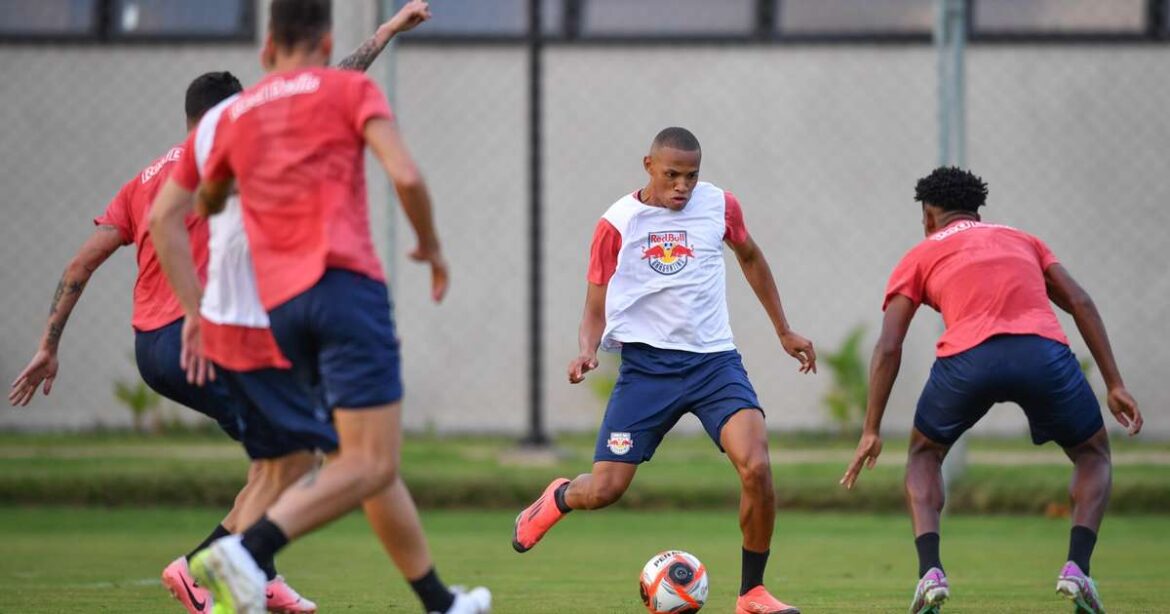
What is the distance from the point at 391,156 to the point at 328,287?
Result: 1.45ft

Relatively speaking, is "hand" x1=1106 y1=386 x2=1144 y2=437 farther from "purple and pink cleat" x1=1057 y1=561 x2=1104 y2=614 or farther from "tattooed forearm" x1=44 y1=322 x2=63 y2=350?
"tattooed forearm" x1=44 y1=322 x2=63 y2=350

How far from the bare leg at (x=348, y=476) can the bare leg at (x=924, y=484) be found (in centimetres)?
258

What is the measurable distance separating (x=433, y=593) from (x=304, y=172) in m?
1.38

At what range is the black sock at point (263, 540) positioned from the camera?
477cm

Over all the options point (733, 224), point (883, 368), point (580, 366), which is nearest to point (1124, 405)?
point (883, 368)

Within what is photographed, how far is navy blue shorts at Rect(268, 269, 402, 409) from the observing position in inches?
191

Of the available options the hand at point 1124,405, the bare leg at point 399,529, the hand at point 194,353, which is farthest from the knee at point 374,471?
the hand at point 1124,405

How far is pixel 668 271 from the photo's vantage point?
6977mm

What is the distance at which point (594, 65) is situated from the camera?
13.0 metres

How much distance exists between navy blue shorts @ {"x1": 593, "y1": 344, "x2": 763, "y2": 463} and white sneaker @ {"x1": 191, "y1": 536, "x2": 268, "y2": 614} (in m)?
2.48

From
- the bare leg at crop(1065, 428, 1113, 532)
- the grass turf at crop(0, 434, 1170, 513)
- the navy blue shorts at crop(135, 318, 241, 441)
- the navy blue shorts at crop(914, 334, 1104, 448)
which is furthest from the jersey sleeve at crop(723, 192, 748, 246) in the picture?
the grass turf at crop(0, 434, 1170, 513)

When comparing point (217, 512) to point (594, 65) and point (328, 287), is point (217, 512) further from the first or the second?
point (328, 287)

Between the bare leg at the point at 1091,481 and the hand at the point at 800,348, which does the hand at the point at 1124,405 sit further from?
the hand at the point at 800,348

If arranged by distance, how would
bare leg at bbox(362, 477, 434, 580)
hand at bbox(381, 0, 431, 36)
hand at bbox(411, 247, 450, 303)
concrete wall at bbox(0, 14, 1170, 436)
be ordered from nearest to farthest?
hand at bbox(411, 247, 450, 303)
bare leg at bbox(362, 477, 434, 580)
hand at bbox(381, 0, 431, 36)
concrete wall at bbox(0, 14, 1170, 436)
